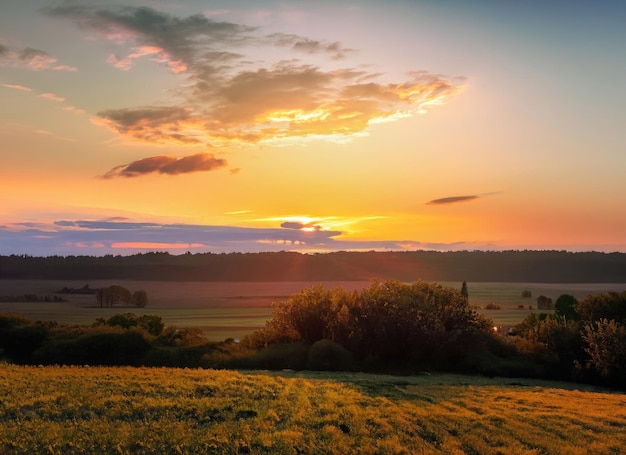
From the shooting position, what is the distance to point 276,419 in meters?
19.2

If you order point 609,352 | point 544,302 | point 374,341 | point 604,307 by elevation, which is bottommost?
point 544,302

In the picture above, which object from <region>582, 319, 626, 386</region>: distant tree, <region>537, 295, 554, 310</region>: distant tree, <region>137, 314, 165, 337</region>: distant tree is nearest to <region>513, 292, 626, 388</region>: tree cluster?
<region>582, 319, 626, 386</region>: distant tree

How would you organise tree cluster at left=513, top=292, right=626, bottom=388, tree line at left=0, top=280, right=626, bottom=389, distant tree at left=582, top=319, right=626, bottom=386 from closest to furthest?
distant tree at left=582, top=319, right=626, bottom=386, tree cluster at left=513, top=292, right=626, bottom=388, tree line at left=0, top=280, right=626, bottom=389

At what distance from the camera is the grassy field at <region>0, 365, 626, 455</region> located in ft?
52.5

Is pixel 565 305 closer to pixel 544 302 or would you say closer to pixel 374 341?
pixel 374 341

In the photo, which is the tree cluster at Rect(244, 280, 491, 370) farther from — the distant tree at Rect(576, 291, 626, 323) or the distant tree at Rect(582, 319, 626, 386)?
the distant tree at Rect(576, 291, 626, 323)

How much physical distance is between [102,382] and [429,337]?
30.2 meters

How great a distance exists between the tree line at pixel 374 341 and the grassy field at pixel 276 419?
58.4 feet

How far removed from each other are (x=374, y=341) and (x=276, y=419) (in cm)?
3121

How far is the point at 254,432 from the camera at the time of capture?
1723cm

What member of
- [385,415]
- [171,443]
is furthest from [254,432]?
[385,415]

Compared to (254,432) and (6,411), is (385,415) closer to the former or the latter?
(254,432)

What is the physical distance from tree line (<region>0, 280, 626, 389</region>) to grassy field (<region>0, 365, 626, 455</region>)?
58.4 feet

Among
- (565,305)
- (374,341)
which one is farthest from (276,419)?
(565,305)
